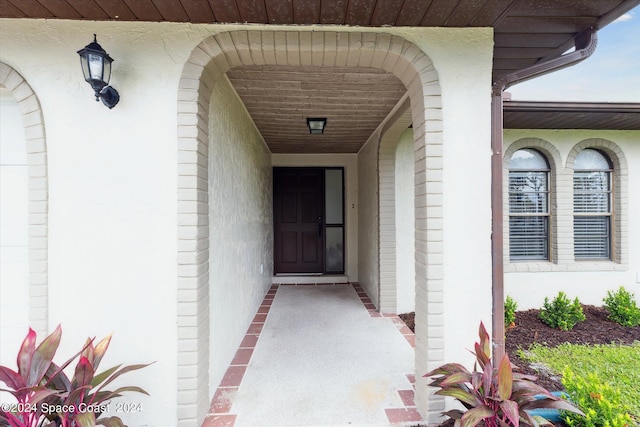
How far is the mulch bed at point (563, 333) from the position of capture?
2.95 meters

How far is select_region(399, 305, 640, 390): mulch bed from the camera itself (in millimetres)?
2945

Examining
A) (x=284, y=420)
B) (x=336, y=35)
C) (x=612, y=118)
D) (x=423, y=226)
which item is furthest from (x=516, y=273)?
(x=336, y=35)

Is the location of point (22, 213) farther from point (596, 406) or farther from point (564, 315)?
point (564, 315)

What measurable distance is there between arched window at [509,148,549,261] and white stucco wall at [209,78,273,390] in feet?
11.7

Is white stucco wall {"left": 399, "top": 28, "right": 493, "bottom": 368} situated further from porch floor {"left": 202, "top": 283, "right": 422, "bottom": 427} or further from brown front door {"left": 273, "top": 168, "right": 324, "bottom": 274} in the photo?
brown front door {"left": 273, "top": 168, "right": 324, "bottom": 274}

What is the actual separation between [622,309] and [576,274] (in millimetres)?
594

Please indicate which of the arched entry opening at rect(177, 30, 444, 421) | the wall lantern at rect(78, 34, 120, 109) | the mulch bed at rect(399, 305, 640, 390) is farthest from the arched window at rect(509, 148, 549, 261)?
the wall lantern at rect(78, 34, 120, 109)

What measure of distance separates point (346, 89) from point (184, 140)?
1.57 meters

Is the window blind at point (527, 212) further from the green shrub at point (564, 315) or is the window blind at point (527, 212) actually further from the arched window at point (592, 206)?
the green shrub at point (564, 315)

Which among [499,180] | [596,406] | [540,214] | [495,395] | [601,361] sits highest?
[499,180]

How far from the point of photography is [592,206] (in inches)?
156

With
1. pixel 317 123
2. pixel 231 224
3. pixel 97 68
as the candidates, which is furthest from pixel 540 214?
pixel 97 68

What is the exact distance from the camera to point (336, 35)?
5.50ft

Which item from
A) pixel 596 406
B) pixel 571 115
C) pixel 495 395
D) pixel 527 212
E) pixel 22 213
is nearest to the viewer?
pixel 495 395
